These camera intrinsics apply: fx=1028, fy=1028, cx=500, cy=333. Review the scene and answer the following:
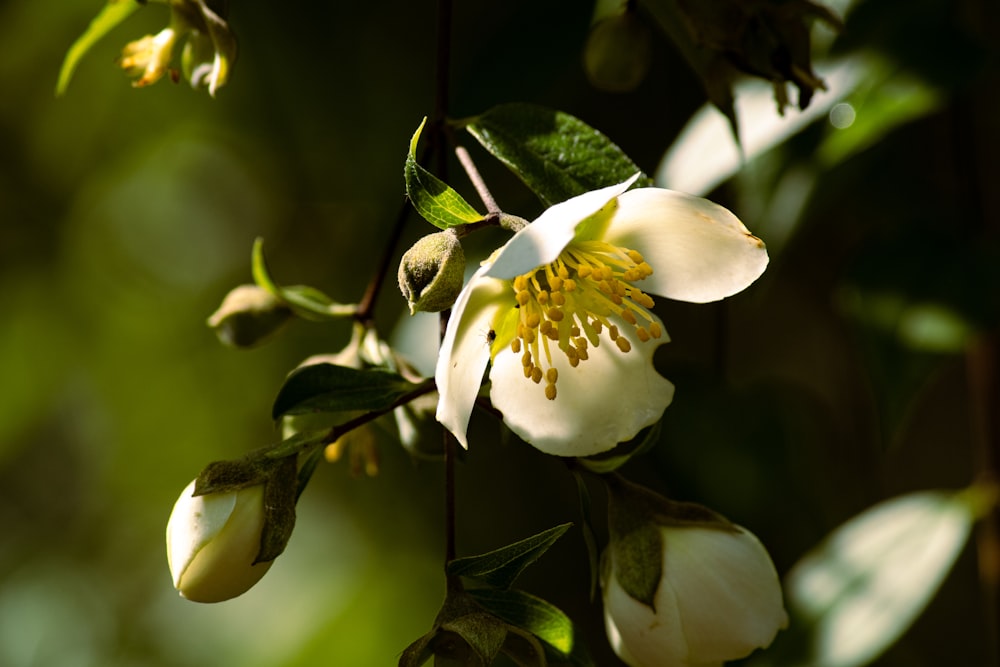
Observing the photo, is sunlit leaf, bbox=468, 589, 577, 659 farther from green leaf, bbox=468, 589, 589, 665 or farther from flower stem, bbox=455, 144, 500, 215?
flower stem, bbox=455, 144, 500, 215

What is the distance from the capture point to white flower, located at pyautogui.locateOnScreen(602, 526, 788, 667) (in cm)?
48

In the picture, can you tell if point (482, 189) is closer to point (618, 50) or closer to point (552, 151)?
point (552, 151)

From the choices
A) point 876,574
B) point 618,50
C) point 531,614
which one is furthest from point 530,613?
point 876,574

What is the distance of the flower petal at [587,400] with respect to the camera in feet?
1.57

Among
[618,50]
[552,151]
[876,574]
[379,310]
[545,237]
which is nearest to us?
[545,237]

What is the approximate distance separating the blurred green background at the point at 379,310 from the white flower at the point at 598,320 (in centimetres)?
24

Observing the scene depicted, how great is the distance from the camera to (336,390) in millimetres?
466

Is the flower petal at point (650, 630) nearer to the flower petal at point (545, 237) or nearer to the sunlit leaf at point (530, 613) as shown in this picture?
the sunlit leaf at point (530, 613)

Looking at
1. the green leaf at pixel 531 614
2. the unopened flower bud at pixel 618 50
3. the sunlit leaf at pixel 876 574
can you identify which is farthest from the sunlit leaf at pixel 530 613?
the sunlit leaf at pixel 876 574

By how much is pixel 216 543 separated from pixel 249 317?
0.52ft

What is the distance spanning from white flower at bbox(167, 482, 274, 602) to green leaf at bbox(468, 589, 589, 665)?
10 cm

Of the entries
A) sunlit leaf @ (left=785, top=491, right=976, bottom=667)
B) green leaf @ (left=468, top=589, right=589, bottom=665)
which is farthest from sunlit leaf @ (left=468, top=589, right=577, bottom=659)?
sunlit leaf @ (left=785, top=491, right=976, bottom=667)

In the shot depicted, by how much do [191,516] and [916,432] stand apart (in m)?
1.05

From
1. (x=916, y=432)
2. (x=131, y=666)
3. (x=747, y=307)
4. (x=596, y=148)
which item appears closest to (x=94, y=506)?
(x=131, y=666)
